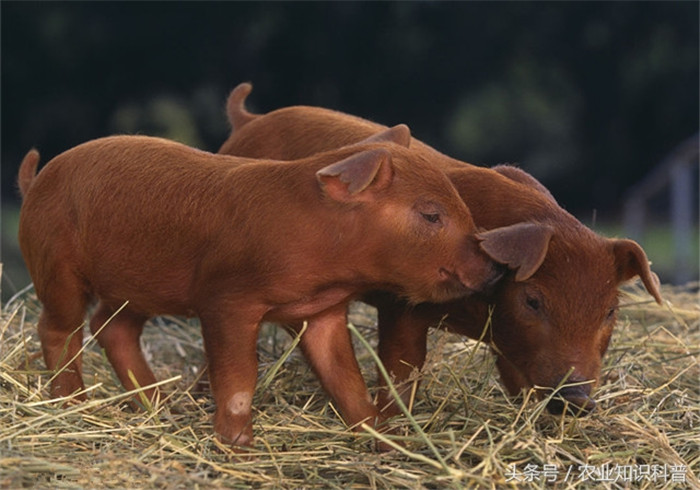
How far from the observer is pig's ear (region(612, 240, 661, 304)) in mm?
4375

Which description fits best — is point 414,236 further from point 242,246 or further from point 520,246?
point 242,246

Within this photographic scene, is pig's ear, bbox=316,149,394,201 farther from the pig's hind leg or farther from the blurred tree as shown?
the blurred tree

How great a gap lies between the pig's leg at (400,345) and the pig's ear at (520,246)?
2.26ft

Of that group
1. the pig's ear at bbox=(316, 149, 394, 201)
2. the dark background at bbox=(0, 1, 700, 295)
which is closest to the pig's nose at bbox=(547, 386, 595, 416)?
the pig's ear at bbox=(316, 149, 394, 201)

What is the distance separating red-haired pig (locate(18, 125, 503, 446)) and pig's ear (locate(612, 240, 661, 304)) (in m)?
0.59

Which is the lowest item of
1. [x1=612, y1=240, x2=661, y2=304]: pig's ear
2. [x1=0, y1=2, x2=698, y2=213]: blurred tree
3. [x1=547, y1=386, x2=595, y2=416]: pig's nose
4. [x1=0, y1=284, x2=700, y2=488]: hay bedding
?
[x1=0, y1=2, x2=698, y2=213]: blurred tree

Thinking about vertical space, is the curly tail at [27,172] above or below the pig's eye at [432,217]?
below

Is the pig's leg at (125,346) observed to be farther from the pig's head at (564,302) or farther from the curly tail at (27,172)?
the pig's head at (564,302)

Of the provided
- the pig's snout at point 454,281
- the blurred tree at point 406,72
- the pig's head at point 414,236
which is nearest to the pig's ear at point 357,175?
the pig's head at point 414,236

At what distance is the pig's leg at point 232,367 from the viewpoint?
4.18 meters

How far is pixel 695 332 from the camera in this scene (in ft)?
21.9

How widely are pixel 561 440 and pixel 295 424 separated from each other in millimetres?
1106

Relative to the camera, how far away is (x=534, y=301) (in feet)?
14.4

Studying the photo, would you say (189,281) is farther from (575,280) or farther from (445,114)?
(445,114)
